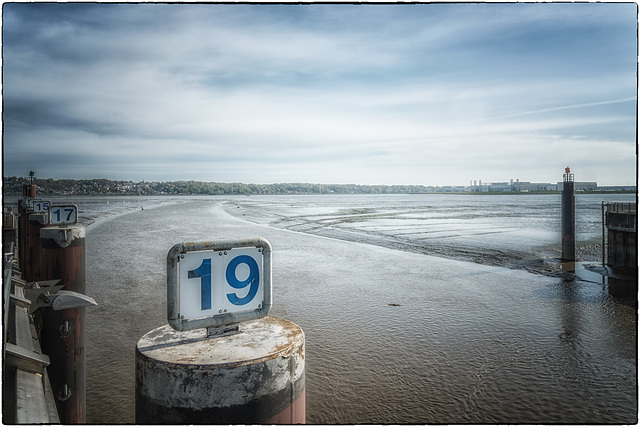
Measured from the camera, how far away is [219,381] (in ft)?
7.00

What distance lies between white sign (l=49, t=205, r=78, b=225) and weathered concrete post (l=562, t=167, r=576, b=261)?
16593mm

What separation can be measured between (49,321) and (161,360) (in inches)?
138

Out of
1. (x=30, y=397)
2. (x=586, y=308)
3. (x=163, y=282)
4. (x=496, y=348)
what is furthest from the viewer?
(x=163, y=282)

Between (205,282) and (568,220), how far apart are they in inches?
708

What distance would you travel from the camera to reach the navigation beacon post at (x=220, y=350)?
214cm

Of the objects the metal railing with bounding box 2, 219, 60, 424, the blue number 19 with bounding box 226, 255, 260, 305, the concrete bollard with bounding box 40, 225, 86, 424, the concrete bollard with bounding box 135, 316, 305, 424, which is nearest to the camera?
the concrete bollard with bounding box 135, 316, 305, 424

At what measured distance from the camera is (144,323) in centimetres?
868

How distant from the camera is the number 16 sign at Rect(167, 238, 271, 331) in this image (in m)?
2.39

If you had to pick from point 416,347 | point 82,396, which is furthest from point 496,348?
point 82,396

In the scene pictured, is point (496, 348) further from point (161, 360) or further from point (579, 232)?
point (579, 232)

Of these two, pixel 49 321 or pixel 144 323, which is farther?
pixel 144 323

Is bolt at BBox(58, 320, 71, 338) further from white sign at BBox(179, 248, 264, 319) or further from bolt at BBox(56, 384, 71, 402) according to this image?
white sign at BBox(179, 248, 264, 319)

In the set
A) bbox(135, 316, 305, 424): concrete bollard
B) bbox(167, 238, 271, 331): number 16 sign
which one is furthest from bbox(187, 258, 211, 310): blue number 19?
bbox(135, 316, 305, 424): concrete bollard

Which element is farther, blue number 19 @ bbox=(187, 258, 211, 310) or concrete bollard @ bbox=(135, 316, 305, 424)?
blue number 19 @ bbox=(187, 258, 211, 310)
